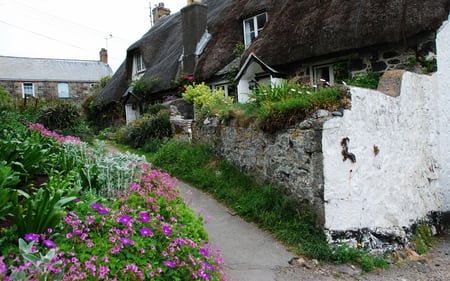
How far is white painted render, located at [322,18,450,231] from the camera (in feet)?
18.1

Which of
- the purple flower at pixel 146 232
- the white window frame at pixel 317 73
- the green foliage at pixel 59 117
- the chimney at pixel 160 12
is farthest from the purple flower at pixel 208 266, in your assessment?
the chimney at pixel 160 12

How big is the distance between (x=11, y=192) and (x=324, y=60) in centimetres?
885

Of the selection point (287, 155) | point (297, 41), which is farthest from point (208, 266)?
point (297, 41)

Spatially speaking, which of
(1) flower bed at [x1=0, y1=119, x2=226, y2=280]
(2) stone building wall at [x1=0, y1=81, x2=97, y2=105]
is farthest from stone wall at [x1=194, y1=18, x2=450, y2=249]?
(2) stone building wall at [x1=0, y1=81, x2=97, y2=105]

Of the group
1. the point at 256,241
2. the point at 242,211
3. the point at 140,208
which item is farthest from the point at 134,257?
the point at 242,211

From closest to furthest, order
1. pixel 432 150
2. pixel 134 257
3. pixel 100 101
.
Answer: pixel 134 257
pixel 432 150
pixel 100 101

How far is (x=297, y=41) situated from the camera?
10.4 meters

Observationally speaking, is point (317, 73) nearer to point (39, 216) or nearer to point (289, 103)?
point (289, 103)

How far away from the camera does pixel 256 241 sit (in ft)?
17.8

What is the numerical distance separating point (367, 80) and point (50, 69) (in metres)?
29.3

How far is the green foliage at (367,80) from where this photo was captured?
920 cm

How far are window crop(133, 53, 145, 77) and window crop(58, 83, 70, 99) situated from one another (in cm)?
1158

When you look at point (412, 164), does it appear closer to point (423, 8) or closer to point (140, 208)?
point (423, 8)

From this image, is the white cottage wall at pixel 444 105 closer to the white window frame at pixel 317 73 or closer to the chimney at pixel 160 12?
the white window frame at pixel 317 73
